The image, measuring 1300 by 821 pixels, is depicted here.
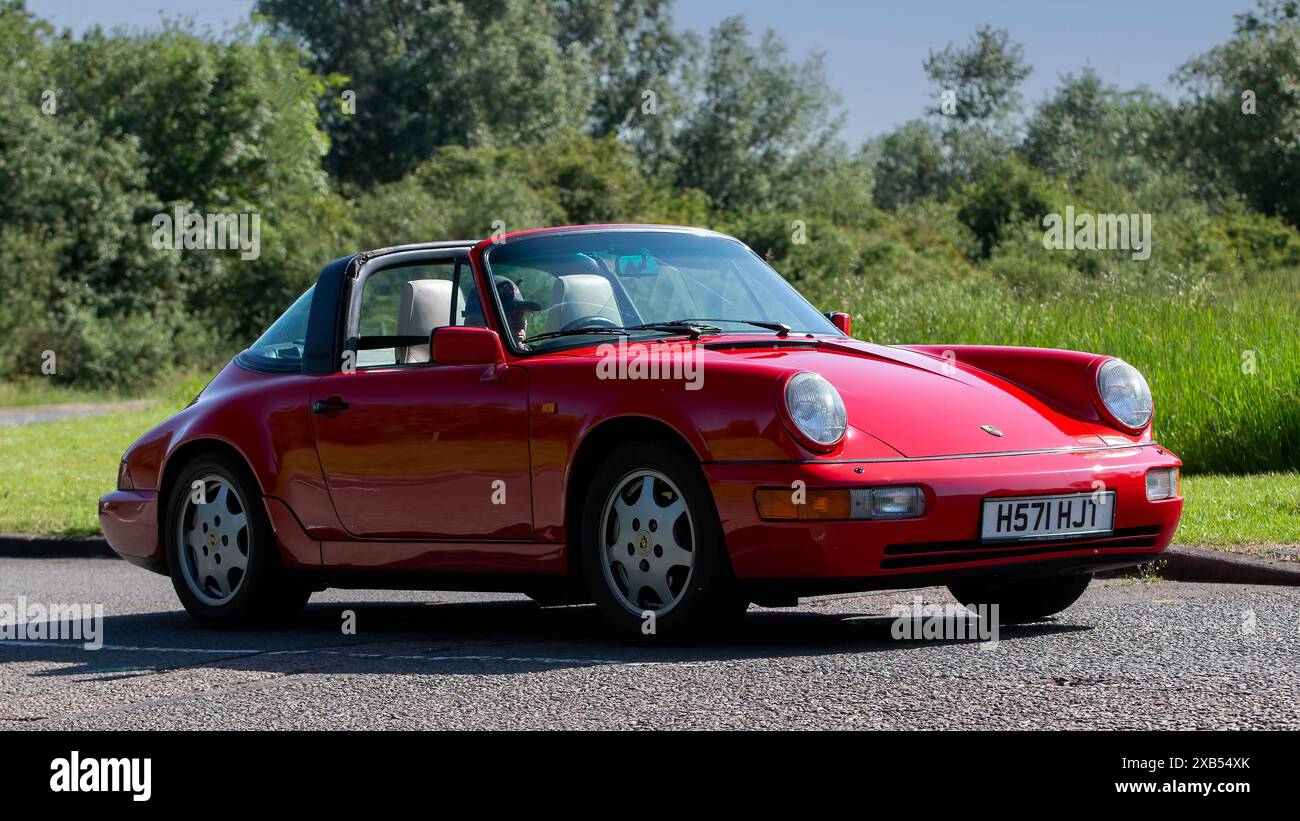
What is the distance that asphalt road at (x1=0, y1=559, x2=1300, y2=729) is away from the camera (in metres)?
4.91

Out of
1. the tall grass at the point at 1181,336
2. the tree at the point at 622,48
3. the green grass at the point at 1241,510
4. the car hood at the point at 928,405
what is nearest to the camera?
the car hood at the point at 928,405

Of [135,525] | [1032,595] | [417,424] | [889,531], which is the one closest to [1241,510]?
[1032,595]

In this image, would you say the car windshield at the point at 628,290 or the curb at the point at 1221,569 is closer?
the car windshield at the point at 628,290

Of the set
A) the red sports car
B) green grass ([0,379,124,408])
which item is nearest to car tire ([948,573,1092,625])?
the red sports car

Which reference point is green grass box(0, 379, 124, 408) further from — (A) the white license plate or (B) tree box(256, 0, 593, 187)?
(B) tree box(256, 0, 593, 187)

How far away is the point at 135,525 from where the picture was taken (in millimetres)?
8219

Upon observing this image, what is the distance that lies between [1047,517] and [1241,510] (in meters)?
4.51

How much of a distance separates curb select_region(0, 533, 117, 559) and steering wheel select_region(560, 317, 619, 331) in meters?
6.20

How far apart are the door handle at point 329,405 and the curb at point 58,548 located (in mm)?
5232

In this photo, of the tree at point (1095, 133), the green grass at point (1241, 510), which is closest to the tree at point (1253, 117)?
the tree at point (1095, 133)

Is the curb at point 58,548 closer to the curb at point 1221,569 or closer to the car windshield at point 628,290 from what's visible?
the car windshield at point 628,290

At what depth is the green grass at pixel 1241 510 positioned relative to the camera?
912 centimetres

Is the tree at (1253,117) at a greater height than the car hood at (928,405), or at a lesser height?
greater
